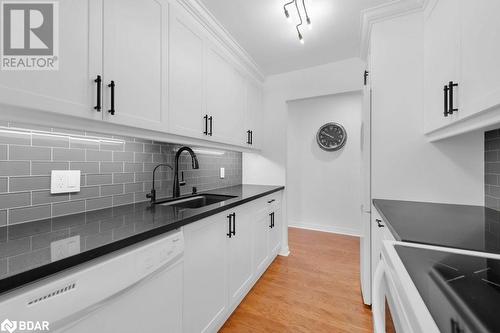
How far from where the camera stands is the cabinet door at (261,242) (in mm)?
2037

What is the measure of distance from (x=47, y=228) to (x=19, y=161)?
1.16ft

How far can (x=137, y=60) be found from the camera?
1210 millimetres

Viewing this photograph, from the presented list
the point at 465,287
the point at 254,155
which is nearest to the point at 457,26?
the point at 465,287

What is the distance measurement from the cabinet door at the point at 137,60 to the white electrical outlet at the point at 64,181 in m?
0.40

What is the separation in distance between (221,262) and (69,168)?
1086 millimetres

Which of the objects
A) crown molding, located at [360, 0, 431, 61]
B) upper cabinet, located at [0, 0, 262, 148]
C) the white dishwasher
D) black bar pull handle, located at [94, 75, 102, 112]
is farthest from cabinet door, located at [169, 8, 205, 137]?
crown molding, located at [360, 0, 431, 61]

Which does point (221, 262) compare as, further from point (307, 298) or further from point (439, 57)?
point (439, 57)

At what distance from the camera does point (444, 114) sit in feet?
4.03

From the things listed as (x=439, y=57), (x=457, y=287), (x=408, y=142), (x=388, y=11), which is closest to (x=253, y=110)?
(x=388, y=11)

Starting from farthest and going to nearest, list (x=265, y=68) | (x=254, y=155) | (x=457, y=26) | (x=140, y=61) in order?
(x=254, y=155) → (x=265, y=68) → (x=140, y=61) → (x=457, y=26)

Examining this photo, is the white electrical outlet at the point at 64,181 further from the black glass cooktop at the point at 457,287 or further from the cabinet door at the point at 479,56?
the cabinet door at the point at 479,56

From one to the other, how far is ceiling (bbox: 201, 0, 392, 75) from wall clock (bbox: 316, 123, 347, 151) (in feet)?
4.49

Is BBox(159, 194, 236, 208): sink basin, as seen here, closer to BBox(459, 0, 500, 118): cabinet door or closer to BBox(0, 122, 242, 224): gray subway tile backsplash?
BBox(0, 122, 242, 224): gray subway tile backsplash

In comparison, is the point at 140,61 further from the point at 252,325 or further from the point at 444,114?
the point at 252,325
